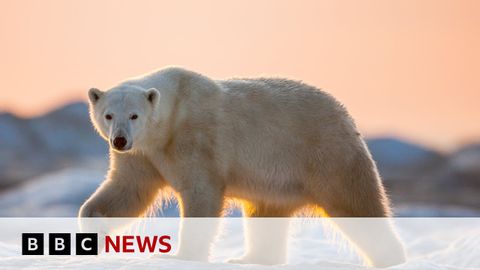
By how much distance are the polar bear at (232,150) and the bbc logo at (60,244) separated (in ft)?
0.77

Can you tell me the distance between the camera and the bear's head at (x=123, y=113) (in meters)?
7.44

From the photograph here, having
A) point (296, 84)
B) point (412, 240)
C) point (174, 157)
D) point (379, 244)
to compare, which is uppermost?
→ point (296, 84)

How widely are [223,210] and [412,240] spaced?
6.21 meters

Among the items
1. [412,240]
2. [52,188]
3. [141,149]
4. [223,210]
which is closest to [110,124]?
[141,149]

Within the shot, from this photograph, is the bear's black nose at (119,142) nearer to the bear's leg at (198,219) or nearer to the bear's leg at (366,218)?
the bear's leg at (198,219)

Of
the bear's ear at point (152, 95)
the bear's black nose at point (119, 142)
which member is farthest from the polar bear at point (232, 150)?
the bear's black nose at point (119, 142)

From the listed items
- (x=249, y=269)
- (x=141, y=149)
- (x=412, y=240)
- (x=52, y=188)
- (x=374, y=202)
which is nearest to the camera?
(x=249, y=269)

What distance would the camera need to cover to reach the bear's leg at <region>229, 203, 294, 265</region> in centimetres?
908

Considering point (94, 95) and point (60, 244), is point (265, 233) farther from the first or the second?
point (94, 95)

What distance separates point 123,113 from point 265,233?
2.40 meters

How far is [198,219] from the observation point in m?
7.82

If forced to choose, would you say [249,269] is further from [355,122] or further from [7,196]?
[7,196]

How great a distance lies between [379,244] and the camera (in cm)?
884

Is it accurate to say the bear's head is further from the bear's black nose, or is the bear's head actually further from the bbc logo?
the bbc logo
